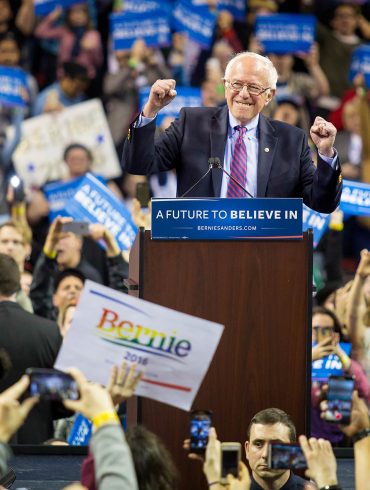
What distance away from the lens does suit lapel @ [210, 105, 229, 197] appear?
4961mm

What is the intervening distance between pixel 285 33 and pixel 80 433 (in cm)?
528

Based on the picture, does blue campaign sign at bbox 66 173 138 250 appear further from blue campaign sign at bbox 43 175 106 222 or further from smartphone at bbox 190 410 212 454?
smartphone at bbox 190 410 212 454

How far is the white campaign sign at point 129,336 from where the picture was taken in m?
3.87

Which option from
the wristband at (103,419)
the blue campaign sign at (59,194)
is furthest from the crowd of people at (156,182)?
the blue campaign sign at (59,194)

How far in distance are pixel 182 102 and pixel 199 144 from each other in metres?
4.80

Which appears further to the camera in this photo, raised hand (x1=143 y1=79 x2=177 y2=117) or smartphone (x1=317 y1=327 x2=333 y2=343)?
smartphone (x1=317 y1=327 x2=333 y2=343)

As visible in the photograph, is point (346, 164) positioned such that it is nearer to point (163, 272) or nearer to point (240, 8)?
point (240, 8)

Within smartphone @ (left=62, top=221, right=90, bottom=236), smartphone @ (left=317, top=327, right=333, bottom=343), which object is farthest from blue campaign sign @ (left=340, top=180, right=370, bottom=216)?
smartphone @ (left=62, top=221, right=90, bottom=236)

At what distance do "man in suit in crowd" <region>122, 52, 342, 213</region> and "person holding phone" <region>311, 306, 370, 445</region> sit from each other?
33.9 inches

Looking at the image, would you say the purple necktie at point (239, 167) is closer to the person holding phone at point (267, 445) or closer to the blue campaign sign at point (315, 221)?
the person holding phone at point (267, 445)

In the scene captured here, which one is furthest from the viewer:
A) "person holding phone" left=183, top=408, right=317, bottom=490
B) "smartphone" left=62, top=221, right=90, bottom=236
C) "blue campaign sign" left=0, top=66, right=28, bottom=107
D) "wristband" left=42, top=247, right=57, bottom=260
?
"blue campaign sign" left=0, top=66, right=28, bottom=107

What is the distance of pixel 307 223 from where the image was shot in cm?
771

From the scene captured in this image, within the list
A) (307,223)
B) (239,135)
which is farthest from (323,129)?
(307,223)

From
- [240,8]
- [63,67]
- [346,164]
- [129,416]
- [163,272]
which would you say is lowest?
[129,416]
